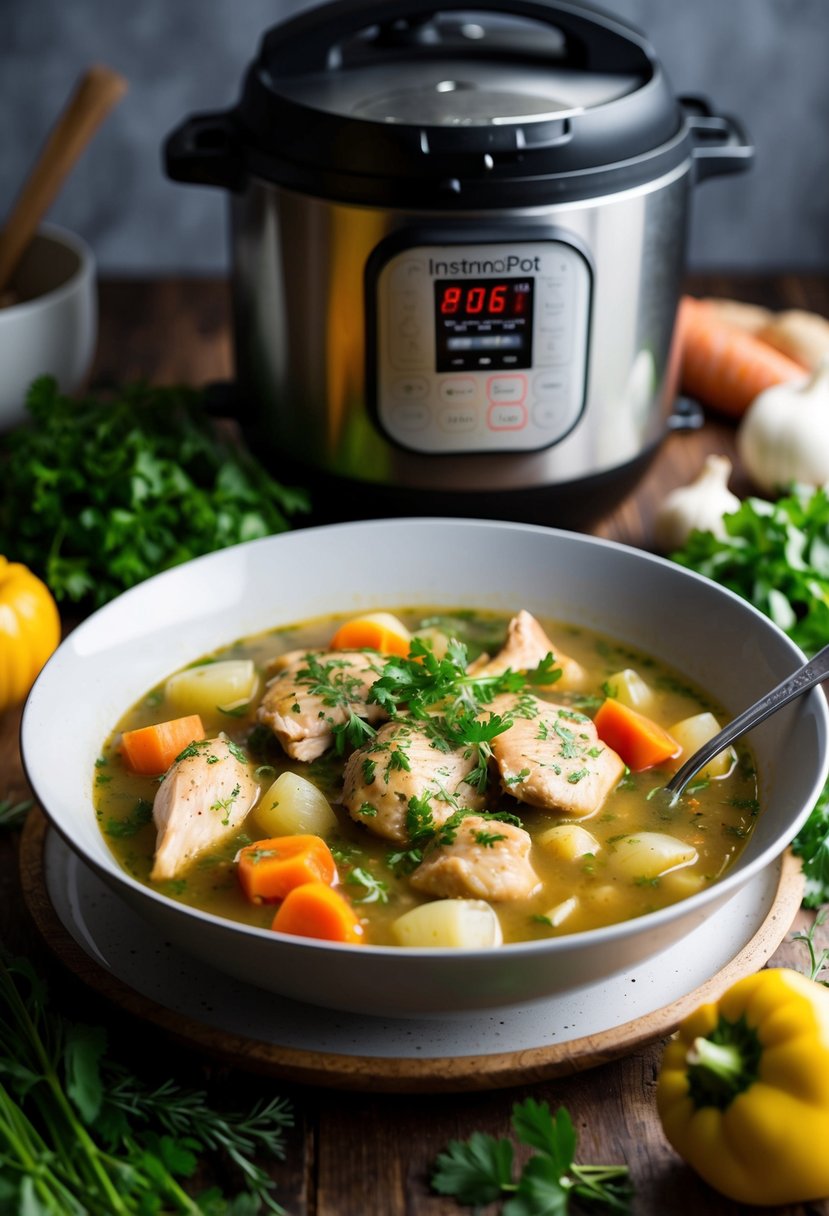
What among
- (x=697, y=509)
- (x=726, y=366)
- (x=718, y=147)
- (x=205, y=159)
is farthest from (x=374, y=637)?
(x=726, y=366)

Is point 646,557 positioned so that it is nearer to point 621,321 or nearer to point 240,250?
point 621,321

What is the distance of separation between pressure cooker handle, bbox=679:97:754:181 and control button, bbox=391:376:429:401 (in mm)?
751

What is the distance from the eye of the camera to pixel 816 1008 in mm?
1553

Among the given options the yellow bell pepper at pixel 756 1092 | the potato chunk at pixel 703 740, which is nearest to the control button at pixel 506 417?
the potato chunk at pixel 703 740

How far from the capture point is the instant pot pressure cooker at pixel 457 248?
2.48 meters

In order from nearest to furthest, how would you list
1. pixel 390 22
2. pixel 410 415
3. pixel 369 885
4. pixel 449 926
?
pixel 449 926
pixel 369 885
pixel 410 415
pixel 390 22

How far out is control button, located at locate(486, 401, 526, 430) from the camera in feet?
8.70

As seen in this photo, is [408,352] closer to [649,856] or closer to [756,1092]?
[649,856]

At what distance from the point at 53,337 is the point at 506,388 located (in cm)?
127

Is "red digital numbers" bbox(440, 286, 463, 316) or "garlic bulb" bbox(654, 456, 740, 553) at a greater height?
"red digital numbers" bbox(440, 286, 463, 316)

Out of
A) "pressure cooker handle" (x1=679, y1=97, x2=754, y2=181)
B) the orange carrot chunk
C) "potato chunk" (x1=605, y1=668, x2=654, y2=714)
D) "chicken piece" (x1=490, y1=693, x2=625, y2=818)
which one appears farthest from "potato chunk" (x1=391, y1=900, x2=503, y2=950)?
the orange carrot chunk

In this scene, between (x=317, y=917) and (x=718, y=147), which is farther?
(x=718, y=147)

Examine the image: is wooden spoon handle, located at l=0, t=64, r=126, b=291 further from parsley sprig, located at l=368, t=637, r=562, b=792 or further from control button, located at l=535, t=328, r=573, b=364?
A: parsley sprig, located at l=368, t=637, r=562, b=792

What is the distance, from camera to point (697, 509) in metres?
2.99
